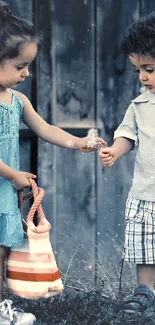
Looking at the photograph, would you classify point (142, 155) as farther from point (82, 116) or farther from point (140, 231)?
point (82, 116)

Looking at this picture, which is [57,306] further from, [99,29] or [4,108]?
[99,29]

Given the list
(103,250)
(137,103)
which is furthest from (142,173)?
(103,250)

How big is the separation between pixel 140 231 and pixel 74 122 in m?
1.18

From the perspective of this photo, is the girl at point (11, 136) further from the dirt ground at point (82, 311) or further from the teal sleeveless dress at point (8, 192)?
the dirt ground at point (82, 311)

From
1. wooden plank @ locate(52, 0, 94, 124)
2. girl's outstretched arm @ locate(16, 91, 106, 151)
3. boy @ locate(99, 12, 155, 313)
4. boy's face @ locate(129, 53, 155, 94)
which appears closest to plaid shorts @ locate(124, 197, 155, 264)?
boy @ locate(99, 12, 155, 313)

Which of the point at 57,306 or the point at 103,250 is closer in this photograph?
the point at 57,306

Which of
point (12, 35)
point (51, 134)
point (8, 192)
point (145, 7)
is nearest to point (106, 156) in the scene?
point (51, 134)

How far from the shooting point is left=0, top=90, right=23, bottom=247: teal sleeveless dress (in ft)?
17.1

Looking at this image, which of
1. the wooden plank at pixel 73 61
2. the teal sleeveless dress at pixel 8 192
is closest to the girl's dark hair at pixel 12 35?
the teal sleeveless dress at pixel 8 192

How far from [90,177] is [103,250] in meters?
0.48

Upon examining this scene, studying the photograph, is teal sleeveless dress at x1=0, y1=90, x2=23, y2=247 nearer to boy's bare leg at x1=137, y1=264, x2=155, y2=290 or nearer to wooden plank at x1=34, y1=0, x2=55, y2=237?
boy's bare leg at x1=137, y1=264, x2=155, y2=290

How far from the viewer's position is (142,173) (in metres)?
5.61

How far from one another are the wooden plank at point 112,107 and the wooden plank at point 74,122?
0.19 feet

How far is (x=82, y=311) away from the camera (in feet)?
17.9
